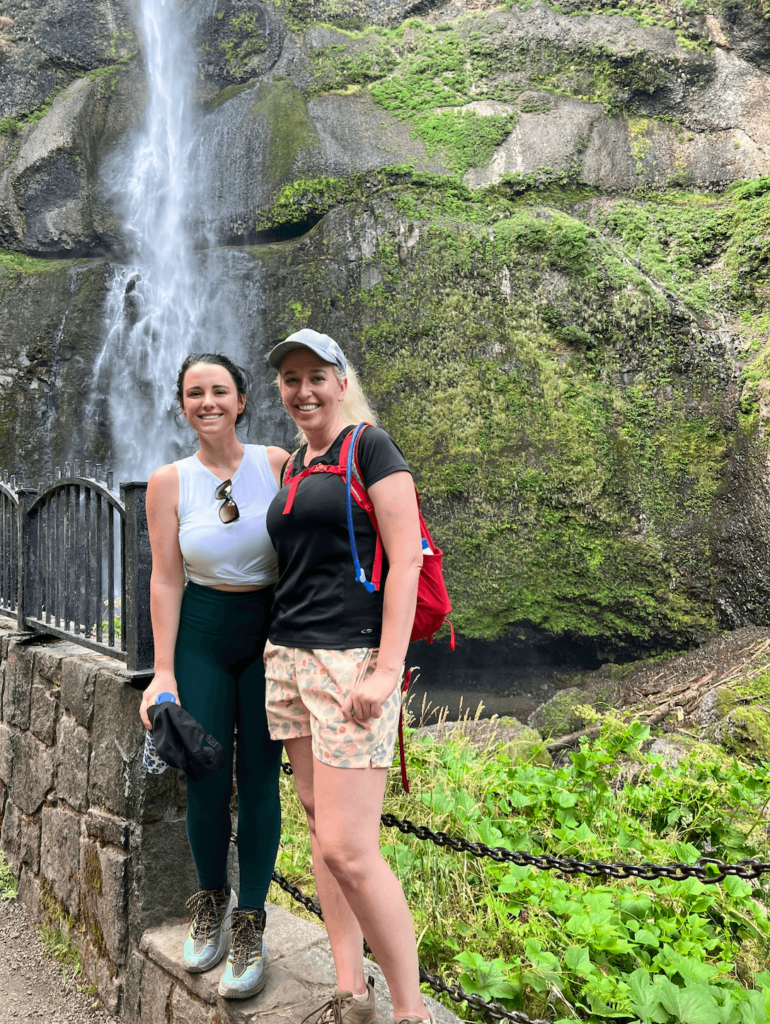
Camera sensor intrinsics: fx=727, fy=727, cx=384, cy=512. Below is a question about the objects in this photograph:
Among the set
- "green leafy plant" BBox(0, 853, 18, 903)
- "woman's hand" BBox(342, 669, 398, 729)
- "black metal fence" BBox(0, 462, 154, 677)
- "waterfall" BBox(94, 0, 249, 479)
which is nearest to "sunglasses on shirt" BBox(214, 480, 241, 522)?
"black metal fence" BBox(0, 462, 154, 677)

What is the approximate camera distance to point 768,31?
13656 millimetres

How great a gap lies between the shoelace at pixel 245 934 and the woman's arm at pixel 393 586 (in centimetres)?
89

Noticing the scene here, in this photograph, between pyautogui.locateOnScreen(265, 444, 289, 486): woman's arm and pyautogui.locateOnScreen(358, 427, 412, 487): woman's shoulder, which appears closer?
pyautogui.locateOnScreen(358, 427, 412, 487): woman's shoulder

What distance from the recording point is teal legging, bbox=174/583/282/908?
2.17 m

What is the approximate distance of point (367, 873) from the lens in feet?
5.63

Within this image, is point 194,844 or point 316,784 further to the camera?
point 194,844

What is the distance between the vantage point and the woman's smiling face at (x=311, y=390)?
1.98 metres

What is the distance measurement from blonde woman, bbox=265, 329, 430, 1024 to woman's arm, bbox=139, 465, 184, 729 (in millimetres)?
366

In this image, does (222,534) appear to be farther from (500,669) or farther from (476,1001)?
(500,669)

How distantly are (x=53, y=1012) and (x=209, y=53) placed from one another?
18782mm

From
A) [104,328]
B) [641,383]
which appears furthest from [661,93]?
[104,328]

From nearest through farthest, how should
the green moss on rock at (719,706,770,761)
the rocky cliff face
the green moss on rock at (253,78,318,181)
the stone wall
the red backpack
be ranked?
1. the red backpack
2. the stone wall
3. the green moss on rock at (719,706,770,761)
4. the rocky cliff face
5. the green moss on rock at (253,78,318,181)

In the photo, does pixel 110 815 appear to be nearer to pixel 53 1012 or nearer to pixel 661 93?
pixel 53 1012

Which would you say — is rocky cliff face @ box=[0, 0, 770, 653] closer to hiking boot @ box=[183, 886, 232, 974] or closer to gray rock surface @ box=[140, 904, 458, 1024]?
gray rock surface @ box=[140, 904, 458, 1024]
